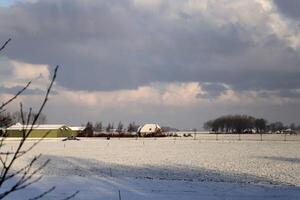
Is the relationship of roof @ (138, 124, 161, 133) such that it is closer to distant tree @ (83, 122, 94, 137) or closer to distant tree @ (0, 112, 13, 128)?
distant tree @ (83, 122, 94, 137)

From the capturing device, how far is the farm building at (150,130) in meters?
160

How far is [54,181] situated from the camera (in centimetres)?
2395

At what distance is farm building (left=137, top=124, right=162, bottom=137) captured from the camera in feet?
525

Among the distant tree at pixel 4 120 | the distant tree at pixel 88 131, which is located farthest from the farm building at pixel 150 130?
the distant tree at pixel 4 120

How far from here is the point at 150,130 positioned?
16500 cm

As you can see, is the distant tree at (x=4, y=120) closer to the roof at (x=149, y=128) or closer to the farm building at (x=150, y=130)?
the farm building at (x=150, y=130)

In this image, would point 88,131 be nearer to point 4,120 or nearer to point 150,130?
point 150,130

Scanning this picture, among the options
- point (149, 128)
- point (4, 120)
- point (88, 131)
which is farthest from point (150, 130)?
point (4, 120)

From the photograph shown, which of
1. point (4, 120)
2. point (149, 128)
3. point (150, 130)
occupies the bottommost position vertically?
point (4, 120)

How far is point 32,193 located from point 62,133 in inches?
5018

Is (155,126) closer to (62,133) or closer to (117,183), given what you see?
(62,133)

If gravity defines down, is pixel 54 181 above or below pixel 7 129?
below

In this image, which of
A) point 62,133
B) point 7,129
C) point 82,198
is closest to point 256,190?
point 82,198

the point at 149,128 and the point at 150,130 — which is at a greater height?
the point at 149,128
